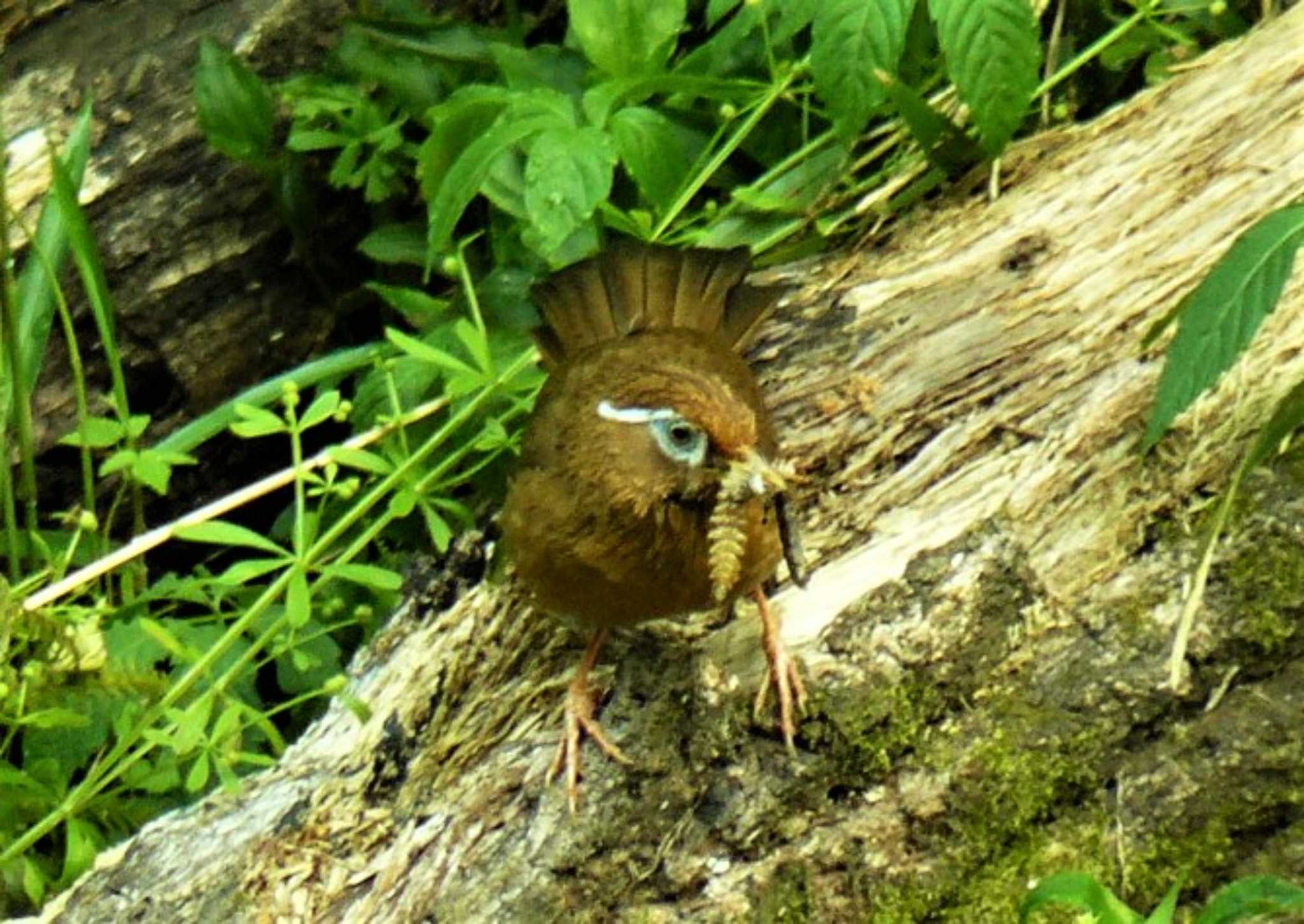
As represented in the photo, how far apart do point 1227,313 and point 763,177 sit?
1503 mm

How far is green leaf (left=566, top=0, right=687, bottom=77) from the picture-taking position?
162 inches

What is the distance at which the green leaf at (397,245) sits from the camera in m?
4.54

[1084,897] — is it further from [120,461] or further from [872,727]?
[120,461]

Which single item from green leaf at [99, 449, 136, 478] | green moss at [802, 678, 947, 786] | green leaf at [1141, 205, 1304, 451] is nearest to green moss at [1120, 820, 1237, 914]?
green moss at [802, 678, 947, 786]

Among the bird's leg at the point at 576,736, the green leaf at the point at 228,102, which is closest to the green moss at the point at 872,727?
the bird's leg at the point at 576,736

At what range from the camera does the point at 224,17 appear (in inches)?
185

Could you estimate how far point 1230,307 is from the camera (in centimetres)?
291

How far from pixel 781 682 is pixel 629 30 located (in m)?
1.62

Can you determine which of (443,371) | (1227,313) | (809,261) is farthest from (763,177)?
(1227,313)

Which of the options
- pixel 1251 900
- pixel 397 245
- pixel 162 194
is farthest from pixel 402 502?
pixel 1251 900

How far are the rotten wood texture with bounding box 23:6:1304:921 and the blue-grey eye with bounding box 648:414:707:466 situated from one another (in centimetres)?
39

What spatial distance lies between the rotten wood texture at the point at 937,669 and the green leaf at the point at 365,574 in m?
0.12

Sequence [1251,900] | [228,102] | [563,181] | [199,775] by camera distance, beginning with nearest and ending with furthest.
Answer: [1251,900]
[199,775]
[563,181]
[228,102]

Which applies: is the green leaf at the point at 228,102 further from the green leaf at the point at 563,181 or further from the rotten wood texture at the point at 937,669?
the rotten wood texture at the point at 937,669
